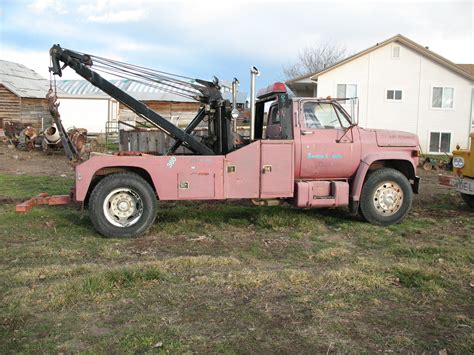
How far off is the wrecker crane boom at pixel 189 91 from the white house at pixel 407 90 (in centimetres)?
1981

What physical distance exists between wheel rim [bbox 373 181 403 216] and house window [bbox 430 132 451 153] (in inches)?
830

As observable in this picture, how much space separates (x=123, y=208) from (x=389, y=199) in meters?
4.60

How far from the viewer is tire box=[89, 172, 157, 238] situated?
7.30 m

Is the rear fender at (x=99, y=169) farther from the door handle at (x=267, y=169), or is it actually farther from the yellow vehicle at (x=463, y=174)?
the yellow vehicle at (x=463, y=174)

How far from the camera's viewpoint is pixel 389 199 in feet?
27.7

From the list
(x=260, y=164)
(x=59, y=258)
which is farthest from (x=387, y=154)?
(x=59, y=258)

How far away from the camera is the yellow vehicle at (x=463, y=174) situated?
9.52m

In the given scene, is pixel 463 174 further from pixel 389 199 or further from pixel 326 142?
pixel 326 142

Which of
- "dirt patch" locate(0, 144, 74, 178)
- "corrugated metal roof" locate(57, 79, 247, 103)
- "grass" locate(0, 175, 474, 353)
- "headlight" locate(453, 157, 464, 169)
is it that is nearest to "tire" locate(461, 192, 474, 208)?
"headlight" locate(453, 157, 464, 169)

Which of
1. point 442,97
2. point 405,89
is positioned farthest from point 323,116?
point 442,97

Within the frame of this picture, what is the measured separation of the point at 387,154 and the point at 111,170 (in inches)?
186

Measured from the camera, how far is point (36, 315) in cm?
434

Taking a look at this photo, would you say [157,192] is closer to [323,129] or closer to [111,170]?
[111,170]

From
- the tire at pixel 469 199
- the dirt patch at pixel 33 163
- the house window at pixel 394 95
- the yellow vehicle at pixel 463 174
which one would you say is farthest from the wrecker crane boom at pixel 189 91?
the house window at pixel 394 95
